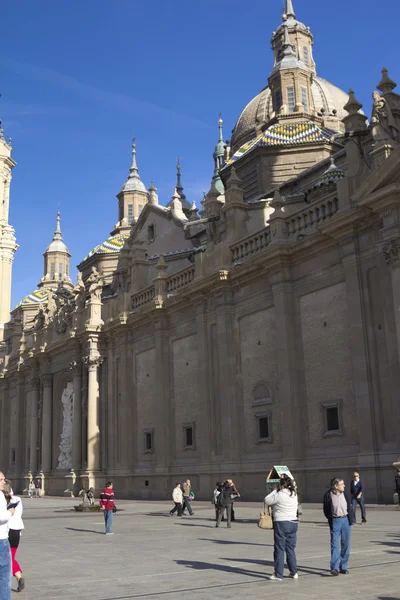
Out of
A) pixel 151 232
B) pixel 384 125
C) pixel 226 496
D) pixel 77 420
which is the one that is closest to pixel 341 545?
pixel 226 496

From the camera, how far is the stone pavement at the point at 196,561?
31.2ft

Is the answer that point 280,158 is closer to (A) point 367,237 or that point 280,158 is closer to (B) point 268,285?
(B) point 268,285

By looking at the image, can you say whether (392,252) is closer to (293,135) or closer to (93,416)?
(293,135)

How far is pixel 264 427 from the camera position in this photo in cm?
2816

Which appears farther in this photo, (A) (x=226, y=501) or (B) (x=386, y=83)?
(B) (x=386, y=83)

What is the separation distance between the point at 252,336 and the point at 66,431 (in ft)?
68.3

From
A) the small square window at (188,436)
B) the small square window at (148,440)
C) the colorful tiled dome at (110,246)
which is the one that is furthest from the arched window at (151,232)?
the small square window at (188,436)

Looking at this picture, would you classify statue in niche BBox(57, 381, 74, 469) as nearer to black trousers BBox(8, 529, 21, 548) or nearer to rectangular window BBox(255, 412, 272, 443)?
rectangular window BBox(255, 412, 272, 443)

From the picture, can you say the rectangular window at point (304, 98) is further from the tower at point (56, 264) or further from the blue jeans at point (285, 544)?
the blue jeans at point (285, 544)

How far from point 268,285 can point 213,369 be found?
199 inches

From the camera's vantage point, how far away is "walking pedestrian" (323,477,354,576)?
10.4 metres

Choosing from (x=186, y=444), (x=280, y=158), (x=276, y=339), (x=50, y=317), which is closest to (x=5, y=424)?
(x=50, y=317)

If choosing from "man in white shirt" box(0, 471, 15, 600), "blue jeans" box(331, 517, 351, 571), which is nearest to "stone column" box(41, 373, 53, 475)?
"blue jeans" box(331, 517, 351, 571)

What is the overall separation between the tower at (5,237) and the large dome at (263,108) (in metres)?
29.8
